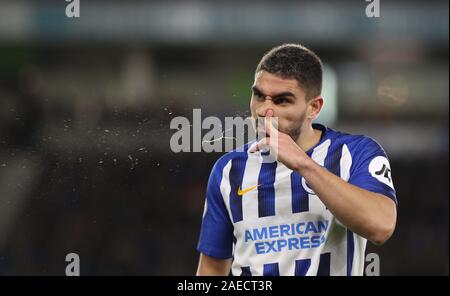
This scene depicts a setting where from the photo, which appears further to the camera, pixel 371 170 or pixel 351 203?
pixel 371 170

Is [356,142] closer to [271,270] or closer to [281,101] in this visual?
[281,101]

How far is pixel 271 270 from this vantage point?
8.58ft

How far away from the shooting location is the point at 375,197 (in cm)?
234

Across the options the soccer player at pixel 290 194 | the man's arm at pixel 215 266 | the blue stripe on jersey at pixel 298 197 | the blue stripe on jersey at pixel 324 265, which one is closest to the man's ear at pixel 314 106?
the soccer player at pixel 290 194

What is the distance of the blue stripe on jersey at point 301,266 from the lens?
258cm

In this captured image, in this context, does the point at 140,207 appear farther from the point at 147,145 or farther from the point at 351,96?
the point at 351,96

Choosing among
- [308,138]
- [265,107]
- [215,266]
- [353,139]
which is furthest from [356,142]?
[215,266]

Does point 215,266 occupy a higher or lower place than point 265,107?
lower

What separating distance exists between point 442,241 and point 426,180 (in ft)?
3.74

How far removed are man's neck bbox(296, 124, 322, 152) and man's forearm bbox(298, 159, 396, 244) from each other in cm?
42

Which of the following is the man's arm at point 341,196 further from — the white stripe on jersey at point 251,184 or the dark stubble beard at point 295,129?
the white stripe on jersey at point 251,184

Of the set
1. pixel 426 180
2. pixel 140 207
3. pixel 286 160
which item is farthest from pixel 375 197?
pixel 426 180

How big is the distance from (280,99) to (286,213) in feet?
1.39
